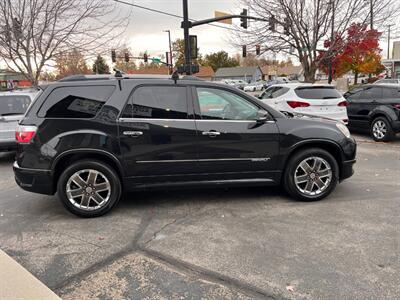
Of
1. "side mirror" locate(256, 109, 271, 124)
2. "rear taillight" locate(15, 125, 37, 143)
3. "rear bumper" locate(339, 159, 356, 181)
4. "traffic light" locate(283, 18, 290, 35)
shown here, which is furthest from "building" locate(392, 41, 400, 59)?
"rear taillight" locate(15, 125, 37, 143)

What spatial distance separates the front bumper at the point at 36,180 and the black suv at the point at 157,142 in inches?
0.5

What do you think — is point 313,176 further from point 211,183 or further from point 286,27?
point 286,27

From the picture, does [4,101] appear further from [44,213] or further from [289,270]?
[289,270]

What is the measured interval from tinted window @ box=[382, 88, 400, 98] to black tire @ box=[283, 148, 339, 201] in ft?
18.8

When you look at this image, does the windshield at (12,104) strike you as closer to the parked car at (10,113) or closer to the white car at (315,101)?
the parked car at (10,113)

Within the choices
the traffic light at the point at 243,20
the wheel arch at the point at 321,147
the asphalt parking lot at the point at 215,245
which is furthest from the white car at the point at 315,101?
the traffic light at the point at 243,20

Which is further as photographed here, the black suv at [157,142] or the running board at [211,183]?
the running board at [211,183]

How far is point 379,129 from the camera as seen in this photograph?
9844mm

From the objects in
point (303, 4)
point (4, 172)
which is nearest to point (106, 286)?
point (4, 172)

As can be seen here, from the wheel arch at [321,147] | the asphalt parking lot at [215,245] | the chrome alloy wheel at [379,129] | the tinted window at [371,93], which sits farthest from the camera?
the tinted window at [371,93]

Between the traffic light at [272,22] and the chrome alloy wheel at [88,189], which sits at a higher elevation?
the traffic light at [272,22]

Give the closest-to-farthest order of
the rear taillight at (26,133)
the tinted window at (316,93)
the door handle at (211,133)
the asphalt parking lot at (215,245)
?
the asphalt parking lot at (215,245) → the rear taillight at (26,133) → the door handle at (211,133) → the tinted window at (316,93)

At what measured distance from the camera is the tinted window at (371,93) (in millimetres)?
10055

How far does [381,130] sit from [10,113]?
9.23 metres
